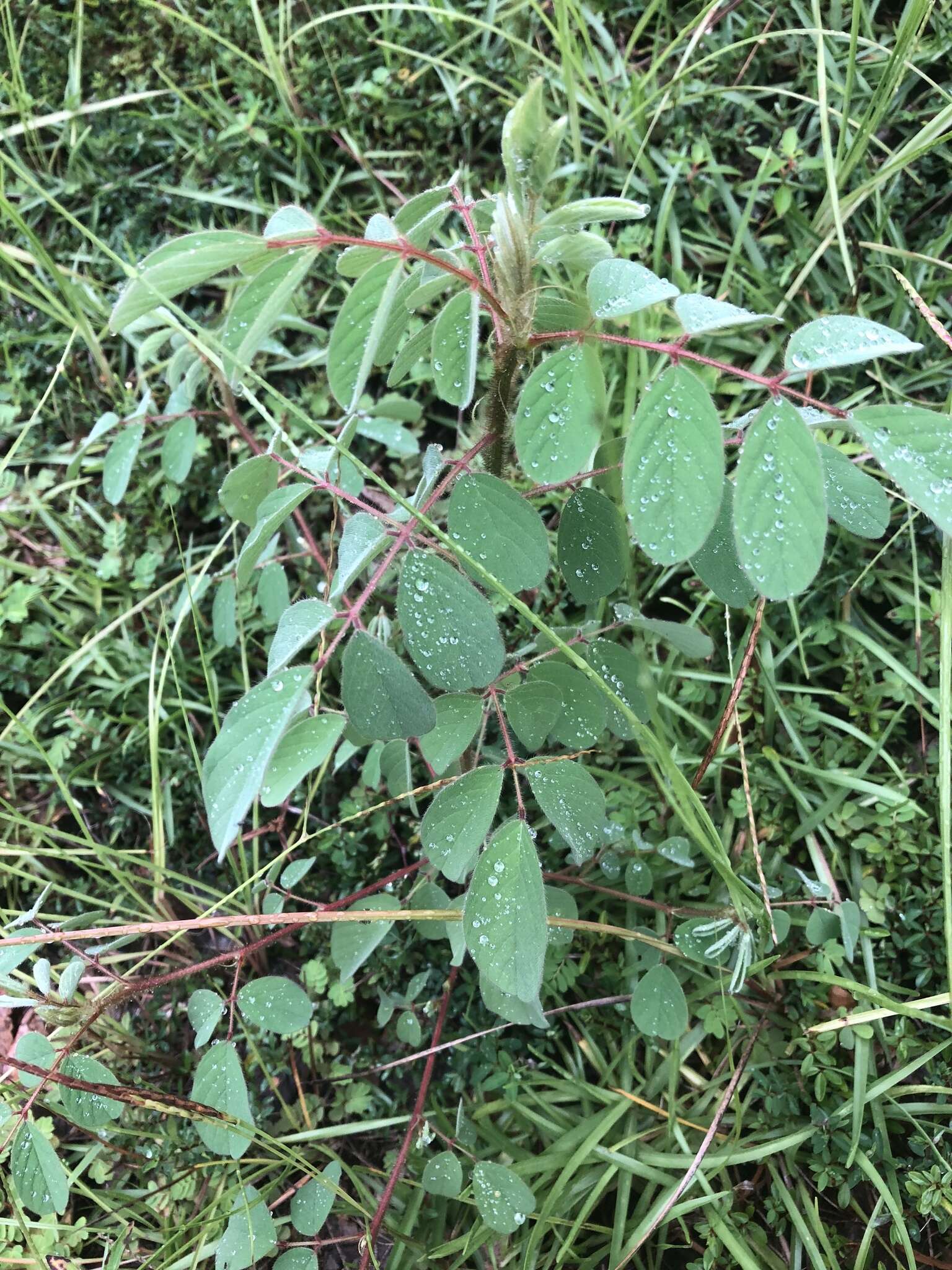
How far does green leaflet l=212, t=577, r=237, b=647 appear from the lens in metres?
1.49

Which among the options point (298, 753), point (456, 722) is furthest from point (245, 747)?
point (456, 722)

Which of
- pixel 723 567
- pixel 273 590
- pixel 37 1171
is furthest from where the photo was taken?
pixel 273 590

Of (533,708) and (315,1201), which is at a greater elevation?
(533,708)

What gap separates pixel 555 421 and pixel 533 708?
361 mm

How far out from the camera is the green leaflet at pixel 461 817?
956 millimetres

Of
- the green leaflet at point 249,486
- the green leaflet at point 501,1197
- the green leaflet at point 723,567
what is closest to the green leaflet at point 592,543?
the green leaflet at point 723,567

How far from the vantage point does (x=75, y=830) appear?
1.72m

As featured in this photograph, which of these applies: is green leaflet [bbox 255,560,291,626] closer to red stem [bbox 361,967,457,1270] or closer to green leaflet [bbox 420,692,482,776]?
green leaflet [bbox 420,692,482,776]

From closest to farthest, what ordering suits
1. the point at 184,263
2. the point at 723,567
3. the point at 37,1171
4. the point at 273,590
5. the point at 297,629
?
the point at 184,263 → the point at 297,629 → the point at 723,567 → the point at 37,1171 → the point at 273,590

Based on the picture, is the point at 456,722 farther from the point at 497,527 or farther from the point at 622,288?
the point at 622,288

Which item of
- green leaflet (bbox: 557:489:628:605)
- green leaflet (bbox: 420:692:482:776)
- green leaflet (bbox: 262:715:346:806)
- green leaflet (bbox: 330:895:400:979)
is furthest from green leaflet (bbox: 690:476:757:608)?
green leaflet (bbox: 330:895:400:979)

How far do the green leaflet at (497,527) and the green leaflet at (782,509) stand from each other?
23cm

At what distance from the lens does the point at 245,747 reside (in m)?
0.74

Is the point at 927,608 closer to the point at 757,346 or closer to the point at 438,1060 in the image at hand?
the point at 757,346
